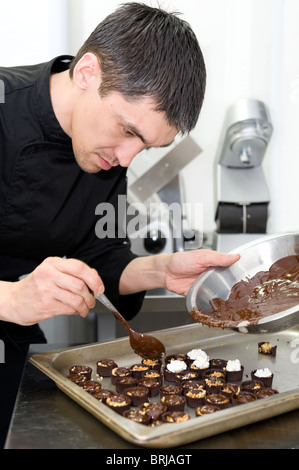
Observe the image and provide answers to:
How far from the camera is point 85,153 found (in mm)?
1578

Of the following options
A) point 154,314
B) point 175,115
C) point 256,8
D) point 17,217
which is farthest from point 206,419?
point 256,8

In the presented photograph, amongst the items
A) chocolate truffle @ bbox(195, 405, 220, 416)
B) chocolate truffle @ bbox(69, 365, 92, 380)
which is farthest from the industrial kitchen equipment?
chocolate truffle @ bbox(195, 405, 220, 416)

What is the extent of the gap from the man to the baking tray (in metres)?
0.17

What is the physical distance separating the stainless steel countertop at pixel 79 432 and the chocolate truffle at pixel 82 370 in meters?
0.14

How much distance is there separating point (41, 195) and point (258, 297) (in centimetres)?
77

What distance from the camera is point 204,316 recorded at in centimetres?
143

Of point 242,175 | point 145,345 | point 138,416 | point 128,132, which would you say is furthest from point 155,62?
point 242,175

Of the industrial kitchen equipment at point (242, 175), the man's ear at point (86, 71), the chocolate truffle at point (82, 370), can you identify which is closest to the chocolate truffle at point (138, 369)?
the chocolate truffle at point (82, 370)

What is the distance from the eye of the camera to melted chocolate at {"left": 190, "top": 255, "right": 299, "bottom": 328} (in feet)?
4.58

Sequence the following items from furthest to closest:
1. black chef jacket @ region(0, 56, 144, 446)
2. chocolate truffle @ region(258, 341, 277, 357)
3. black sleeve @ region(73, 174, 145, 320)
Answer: black sleeve @ region(73, 174, 145, 320) < black chef jacket @ region(0, 56, 144, 446) < chocolate truffle @ region(258, 341, 277, 357)

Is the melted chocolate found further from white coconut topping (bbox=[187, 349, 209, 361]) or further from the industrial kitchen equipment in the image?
the industrial kitchen equipment

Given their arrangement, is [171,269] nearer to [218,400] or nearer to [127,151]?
[127,151]

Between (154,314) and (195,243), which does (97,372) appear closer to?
(154,314)

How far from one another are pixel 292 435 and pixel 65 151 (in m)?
1.11
